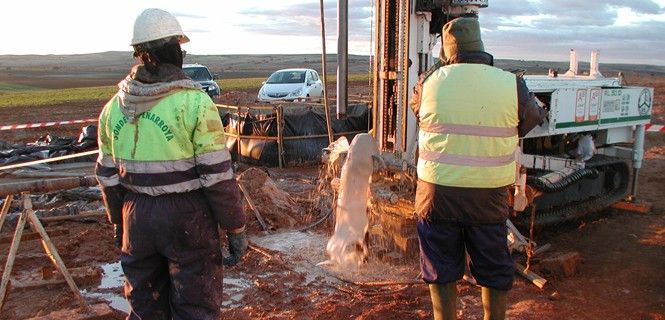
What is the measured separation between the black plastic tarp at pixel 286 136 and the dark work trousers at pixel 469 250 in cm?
873

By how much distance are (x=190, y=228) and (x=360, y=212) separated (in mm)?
2996

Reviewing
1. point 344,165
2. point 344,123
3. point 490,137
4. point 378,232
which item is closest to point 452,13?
point 344,165

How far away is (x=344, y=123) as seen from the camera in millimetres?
13586

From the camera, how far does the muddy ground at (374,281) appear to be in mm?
5457

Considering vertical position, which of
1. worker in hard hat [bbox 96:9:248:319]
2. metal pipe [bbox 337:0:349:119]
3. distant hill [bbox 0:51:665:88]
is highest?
metal pipe [bbox 337:0:349:119]

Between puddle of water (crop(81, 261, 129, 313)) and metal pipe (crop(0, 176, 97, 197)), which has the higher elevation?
metal pipe (crop(0, 176, 97, 197))

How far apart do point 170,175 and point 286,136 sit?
9.34 metres

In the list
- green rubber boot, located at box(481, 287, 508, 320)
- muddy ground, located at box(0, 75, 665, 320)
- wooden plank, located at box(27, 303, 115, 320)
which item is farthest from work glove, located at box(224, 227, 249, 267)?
wooden plank, located at box(27, 303, 115, 320)

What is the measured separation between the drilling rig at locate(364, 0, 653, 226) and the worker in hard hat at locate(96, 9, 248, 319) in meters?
3.39

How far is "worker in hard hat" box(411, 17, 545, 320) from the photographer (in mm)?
3871

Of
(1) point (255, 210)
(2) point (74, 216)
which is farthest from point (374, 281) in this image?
(2) point (74, 216)

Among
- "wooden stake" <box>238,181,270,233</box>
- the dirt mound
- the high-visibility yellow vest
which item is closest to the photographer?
the high-visibility yellow vest

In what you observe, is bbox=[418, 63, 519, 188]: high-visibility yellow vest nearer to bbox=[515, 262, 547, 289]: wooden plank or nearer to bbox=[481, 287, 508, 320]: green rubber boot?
bbox=[481, 287, 508, 320]: green rubber boot

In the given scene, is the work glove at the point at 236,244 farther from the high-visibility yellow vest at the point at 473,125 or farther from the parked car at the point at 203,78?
the parked car at the point at 203,78
